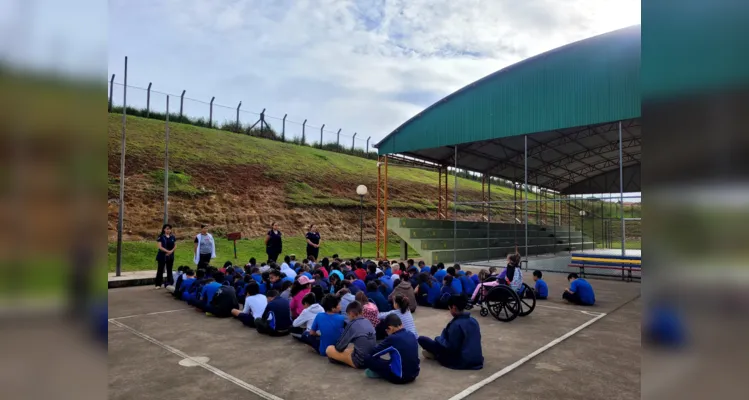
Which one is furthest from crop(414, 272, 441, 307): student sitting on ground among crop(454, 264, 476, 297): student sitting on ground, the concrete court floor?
the concrete court floor

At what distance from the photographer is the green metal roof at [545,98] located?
12750mm

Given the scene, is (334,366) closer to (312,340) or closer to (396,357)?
(312,340)

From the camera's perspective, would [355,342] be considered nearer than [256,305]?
Yes

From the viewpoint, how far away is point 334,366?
517 cm

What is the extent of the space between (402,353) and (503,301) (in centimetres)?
369

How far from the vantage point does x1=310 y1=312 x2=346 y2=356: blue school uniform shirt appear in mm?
5418

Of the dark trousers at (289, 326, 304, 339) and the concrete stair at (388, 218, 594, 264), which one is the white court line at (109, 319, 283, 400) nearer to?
the dark trousers at (289, 326, 304, 339)

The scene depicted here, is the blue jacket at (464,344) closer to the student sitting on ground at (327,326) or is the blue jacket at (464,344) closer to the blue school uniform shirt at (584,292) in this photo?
the student sitting on ground at (327,326)

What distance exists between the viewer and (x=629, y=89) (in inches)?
495

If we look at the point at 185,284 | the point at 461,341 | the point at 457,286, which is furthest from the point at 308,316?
the point at 185,284

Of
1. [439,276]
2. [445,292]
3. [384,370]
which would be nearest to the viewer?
[384,370]

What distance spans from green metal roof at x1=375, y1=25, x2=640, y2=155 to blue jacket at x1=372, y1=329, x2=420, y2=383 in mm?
10906
